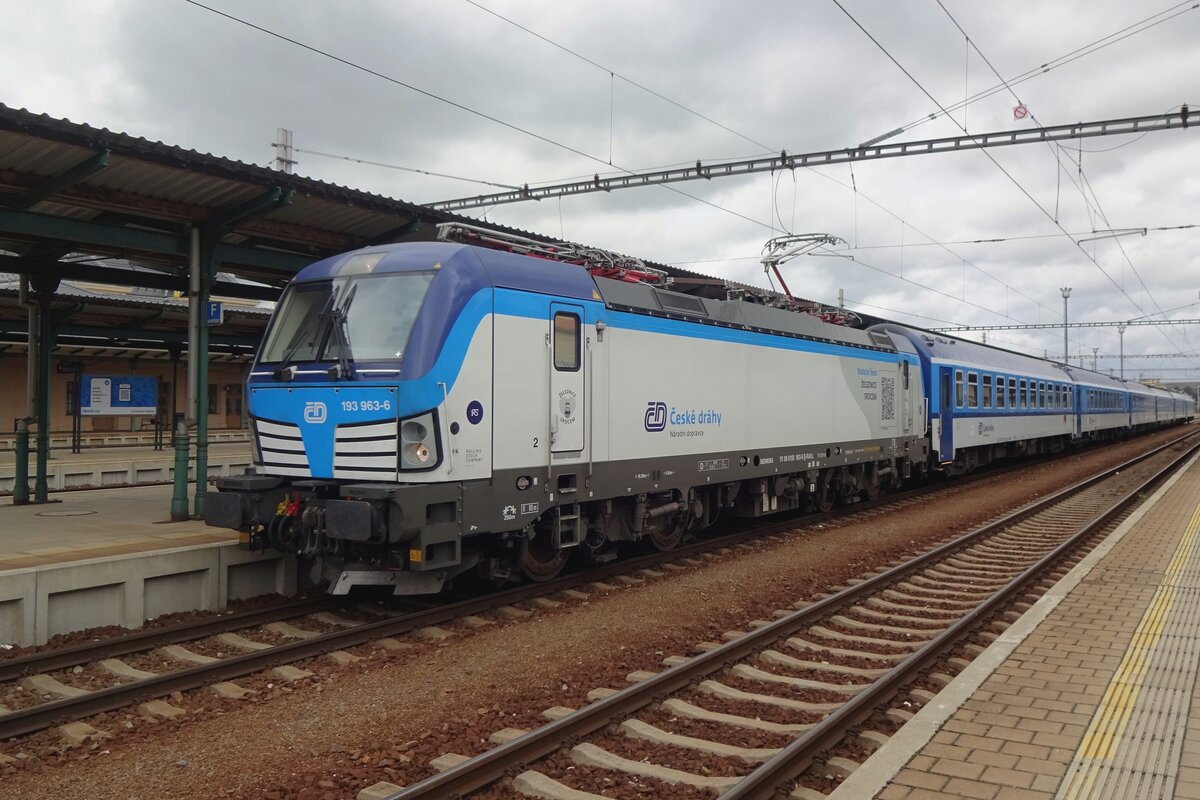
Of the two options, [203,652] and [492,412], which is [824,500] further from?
[203,652]

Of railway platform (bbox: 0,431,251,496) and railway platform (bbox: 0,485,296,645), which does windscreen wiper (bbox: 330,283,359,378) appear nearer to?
railway platform (bbox: 0,485,296,645)

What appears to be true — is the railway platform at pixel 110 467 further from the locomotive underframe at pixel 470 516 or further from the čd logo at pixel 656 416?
the čd logo at pixel 656 416

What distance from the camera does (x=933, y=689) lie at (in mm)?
6234

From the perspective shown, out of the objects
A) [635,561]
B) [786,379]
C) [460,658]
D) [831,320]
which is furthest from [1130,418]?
[460,658]

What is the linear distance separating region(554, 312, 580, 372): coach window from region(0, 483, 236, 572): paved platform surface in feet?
12.6

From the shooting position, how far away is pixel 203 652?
7137mm

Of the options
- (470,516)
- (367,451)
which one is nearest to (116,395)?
(367,451)

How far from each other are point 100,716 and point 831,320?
507 inches

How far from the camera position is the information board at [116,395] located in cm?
1692

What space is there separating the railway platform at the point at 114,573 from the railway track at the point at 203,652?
17.2 inches

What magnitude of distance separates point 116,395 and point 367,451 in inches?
491

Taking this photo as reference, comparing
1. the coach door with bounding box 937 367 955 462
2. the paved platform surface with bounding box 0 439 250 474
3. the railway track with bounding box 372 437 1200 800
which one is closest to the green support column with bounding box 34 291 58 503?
the paved platform surface with bounding box 0 439 250 474

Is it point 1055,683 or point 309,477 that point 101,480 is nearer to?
point 309,477

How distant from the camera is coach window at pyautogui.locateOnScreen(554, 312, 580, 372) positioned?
28.6 feet
